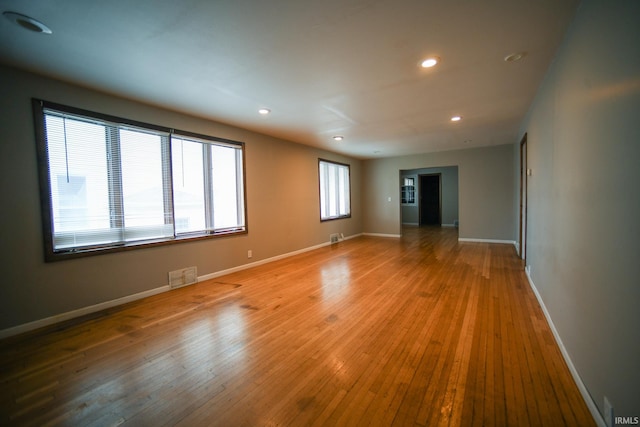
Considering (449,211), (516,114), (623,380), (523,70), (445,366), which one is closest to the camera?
(623,380)

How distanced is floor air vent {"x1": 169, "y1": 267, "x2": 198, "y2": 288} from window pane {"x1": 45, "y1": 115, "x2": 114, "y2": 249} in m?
0.96

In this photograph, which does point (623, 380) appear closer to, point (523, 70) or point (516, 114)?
point (523, 70)

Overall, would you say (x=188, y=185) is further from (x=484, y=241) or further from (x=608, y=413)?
(x=484, y=241)

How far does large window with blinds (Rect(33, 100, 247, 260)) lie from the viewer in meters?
2.89

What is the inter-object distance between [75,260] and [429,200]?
1147cm

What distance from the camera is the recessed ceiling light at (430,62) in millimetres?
2502

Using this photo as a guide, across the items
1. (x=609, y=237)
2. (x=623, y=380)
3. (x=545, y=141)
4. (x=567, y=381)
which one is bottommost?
(x=567, y=381)

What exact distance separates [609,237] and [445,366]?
1.33 m

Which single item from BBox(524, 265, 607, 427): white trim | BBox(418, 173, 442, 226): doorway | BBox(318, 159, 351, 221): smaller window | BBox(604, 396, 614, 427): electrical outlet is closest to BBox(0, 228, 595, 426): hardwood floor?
BBox(524, 265, 607, 427): white trim

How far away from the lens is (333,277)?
4363mm

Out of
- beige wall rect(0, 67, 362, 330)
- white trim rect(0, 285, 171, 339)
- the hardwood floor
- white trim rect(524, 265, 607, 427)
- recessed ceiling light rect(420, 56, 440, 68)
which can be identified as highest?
recessed ceiling light rect(420, 56, 440, 68)

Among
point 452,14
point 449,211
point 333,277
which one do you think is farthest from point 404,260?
point 449,211

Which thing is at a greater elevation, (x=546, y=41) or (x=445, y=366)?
(x=546, y=41)

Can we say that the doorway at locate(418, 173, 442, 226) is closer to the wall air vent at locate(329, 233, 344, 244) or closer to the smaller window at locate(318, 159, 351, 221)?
the smaller window at locate(318, 159, 351, 221)
